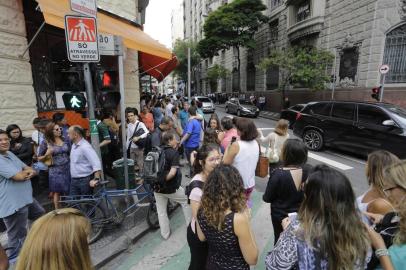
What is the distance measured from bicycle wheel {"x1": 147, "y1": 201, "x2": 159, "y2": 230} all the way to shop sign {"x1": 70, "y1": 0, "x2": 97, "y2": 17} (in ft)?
9.67

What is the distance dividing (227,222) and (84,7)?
3.36 metres

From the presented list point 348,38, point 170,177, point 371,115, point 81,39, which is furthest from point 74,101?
point 348,38

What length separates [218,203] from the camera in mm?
1770

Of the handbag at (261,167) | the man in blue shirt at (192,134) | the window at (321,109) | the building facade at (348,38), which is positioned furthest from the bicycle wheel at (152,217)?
the building facade at (348,38)

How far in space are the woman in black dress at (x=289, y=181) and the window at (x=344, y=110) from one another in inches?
252

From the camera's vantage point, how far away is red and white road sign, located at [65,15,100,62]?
334 centimetres

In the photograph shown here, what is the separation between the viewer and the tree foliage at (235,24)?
933 inches

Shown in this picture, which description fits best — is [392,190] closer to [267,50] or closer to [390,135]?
[390,135]

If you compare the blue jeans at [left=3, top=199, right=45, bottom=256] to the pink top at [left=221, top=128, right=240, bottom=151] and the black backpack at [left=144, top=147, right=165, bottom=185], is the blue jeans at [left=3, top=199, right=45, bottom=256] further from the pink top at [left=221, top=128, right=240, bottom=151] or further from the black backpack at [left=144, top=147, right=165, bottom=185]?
the pink top at [left=221, top=128, right=240, bottom=151]

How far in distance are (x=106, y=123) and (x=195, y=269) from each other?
3.94 meters

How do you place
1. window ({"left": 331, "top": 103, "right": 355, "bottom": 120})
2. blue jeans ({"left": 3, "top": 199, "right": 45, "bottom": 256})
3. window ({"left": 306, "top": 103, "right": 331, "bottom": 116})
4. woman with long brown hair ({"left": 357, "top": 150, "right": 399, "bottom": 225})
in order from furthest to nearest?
window ({"left": 306, "top": 103, "right": 331, "bottom": 116}) → window ({"left": 331, "top": 103, "right": 355, "bottom": 120}) → blue jeans ({"left": 3, "top": 199, "right": 45, "bottom": 256}) → woman with long brown hair ({"left": 357, "top": 150, "right": 399, "bottom": 225})

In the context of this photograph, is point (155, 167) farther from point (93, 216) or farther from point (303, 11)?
point (303, 11)

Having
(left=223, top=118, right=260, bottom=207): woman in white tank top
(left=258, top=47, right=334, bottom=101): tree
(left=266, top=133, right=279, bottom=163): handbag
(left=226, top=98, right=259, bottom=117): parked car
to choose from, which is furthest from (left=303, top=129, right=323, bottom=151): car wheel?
(left=226, top=98, right=259, bottom=117): parked car

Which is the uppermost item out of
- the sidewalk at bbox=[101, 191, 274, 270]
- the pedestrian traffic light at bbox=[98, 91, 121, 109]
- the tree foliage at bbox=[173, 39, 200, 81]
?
the tree foliage at bbox=[173, 39, 200, 81]
